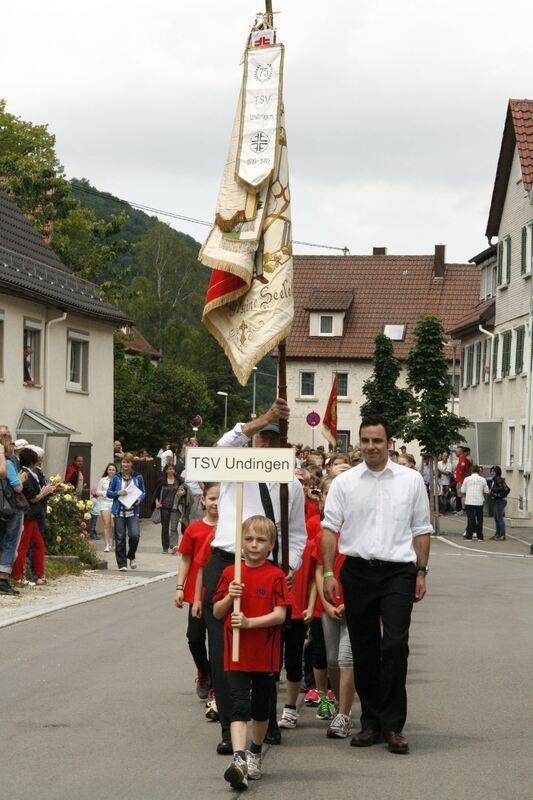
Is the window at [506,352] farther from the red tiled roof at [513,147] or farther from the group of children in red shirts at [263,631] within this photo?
the group of children in red shirts at [263,631]

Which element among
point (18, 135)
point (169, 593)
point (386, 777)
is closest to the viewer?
point (386, 777)

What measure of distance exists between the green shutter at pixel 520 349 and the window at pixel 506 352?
1125mm

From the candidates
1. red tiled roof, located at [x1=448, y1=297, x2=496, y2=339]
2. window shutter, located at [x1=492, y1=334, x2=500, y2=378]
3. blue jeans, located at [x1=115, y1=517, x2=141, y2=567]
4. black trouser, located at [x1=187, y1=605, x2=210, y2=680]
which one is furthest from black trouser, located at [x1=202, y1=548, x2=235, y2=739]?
red tiled roof, located at [x1=448, y1=297, x2=496, y2=339]

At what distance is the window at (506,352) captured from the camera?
47.6m

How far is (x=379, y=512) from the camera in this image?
28.0 ft

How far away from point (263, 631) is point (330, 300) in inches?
2828

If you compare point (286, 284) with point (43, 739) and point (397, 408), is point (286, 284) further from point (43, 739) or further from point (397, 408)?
point (397, 408)

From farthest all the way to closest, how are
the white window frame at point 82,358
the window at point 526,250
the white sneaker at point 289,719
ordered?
the window at point 526,250 < the white window frame at point 82,358 < the white sneaker at point 289,719

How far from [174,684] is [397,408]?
56.0 metres

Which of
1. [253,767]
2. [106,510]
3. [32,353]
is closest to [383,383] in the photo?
[32,353]

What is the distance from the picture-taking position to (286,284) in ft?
31.0

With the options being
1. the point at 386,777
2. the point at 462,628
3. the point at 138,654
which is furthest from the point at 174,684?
the point at 462,628

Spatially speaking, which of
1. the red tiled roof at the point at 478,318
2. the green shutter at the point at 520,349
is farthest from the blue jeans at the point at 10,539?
the red tiled roof at the point at 478,318

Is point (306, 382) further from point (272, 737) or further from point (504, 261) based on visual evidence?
point (272, 737)
